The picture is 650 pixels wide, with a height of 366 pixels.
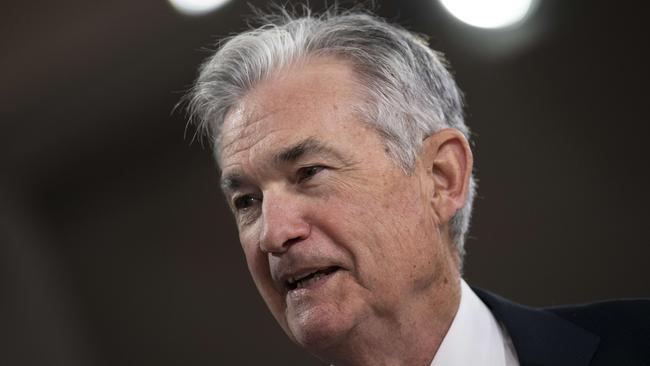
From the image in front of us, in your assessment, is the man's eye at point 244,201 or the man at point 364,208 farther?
the man's eye at point 244,201

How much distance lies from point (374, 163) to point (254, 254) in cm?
33

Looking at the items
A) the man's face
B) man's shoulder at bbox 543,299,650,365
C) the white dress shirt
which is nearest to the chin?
the man's face

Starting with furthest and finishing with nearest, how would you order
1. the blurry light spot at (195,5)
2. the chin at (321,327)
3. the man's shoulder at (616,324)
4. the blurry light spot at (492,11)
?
1. the blurry light spot at (195,5)
2. the blurry light spot at (492,11)
3. the man's shoulder at (616,324)
4. the chin at (321,327)

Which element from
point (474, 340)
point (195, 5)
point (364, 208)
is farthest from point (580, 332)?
point (195, 5)

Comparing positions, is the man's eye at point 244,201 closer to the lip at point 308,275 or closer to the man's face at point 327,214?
the man's face at point 327,214

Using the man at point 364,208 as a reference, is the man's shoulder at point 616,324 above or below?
below

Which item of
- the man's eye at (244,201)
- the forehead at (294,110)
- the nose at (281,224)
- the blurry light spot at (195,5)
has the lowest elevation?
the nose at (281,224)

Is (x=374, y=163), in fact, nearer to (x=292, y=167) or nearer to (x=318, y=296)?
(x=292, y=167)

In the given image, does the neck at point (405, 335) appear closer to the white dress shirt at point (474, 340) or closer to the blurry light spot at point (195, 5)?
the white dress shirt at point (474, 340)

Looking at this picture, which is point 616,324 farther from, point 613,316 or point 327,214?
point 327,214

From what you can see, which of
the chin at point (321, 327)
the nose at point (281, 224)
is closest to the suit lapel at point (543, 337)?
the chin at point (321, 327)

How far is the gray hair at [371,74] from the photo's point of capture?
1.82 m

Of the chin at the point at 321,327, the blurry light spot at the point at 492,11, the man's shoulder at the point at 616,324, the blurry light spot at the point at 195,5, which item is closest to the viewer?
the chin at the point at 321,327

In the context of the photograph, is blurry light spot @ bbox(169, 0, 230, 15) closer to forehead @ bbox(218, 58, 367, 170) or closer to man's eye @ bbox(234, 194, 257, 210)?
forehead @ bbox(218, 58, 367, 170)
